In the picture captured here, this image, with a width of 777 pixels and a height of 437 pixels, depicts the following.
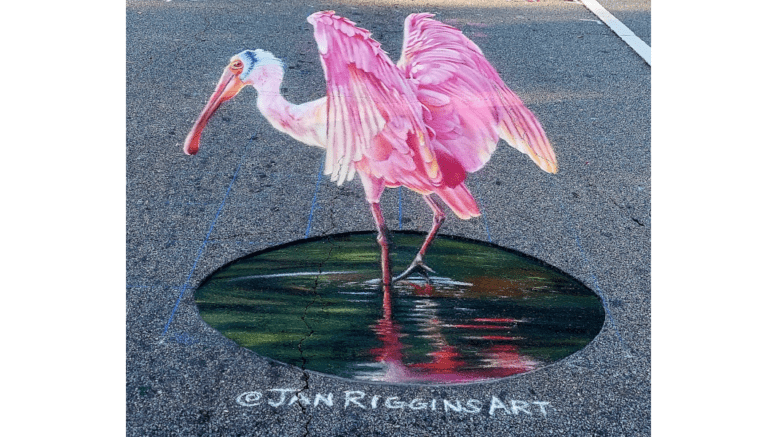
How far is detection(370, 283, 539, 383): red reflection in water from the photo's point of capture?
332 centimetres

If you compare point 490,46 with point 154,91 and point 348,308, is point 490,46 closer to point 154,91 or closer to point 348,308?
point 154,91

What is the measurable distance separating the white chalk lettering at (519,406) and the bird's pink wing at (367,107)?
1.46 meters

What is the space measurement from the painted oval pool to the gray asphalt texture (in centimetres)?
9

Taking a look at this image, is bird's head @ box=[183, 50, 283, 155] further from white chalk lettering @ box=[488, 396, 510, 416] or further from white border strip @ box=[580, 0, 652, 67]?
white border strip @ box=[580, 0, 652, 67]

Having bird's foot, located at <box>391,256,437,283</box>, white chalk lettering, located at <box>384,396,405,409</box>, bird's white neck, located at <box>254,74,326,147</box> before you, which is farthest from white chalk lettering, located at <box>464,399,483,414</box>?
bird's white neck, located at <box>254,74,326,147</box>

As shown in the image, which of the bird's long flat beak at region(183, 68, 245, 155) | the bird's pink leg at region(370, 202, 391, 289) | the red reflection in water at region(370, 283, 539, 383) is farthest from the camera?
the bird's long flat beak at region(183, 68, 245, 155)

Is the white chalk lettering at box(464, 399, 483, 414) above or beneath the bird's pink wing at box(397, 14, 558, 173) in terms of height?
beneath

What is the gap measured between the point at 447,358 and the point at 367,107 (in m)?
1.46

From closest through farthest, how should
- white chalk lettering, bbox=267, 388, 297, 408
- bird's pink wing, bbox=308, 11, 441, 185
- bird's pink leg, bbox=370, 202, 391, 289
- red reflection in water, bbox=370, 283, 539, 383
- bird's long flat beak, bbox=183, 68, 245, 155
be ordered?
white chalk lettering, bbox=267, 388, 297, 408 → red reflection in water, bbox=370, 283, 539, 383 → bird's pink wing, bbox=308, 11, 441, 185 → bird's pink leg, bbox=370, 202, 391, 289 → bird's long flat beak, bbox=183, 68, 245, 155

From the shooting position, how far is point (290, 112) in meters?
4.11

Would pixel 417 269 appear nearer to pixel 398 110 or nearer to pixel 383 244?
pixel 383 244

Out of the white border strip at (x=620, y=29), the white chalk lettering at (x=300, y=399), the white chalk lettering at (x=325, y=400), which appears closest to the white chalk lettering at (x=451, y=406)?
the white chalk lettering at (x=325, y=400)

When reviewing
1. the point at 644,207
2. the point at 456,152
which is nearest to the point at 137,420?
the point at 456,152

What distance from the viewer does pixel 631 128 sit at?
6.05 meters
